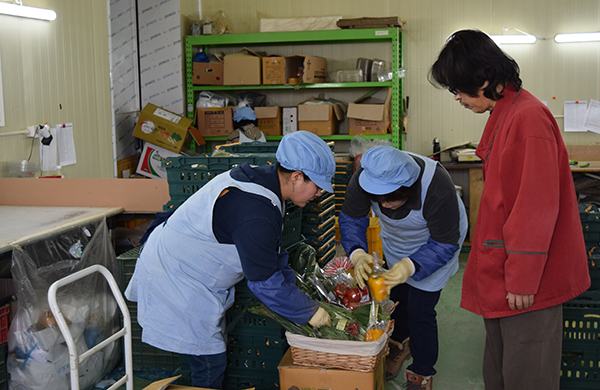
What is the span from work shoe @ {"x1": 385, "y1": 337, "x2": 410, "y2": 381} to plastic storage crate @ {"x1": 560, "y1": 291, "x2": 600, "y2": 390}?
774 millimetres

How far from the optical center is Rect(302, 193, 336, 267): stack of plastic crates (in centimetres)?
276

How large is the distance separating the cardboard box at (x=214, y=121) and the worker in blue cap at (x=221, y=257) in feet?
11.7

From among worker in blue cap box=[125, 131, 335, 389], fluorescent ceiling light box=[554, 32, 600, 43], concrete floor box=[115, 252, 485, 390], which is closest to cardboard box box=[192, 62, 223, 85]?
concrete floor box=[115, 252, 485, 390]

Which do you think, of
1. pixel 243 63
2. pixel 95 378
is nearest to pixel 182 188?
pixel 95 378

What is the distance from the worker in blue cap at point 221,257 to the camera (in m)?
1.77

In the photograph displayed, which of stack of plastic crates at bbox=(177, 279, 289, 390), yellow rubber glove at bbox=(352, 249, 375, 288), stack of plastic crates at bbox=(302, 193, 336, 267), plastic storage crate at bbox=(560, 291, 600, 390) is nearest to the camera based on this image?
yellow rubber glove at bbox=(352, 249, 375, 288)

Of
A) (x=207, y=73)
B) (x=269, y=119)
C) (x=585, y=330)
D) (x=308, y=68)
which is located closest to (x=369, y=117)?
(x=308, y=68)

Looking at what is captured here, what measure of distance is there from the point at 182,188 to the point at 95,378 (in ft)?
3.78

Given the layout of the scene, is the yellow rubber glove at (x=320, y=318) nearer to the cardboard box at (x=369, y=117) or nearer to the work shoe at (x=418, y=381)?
the work shoe at (x=418, y=381)

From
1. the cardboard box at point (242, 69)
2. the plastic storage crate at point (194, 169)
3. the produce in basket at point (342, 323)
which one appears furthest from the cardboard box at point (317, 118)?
the produce in basket at point (342, 323)

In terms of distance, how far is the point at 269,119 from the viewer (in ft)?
18.6

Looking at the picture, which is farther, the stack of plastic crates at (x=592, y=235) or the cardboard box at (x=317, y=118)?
the cardboard box at (x=317, y=118)

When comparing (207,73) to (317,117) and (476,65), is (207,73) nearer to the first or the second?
(317,117)

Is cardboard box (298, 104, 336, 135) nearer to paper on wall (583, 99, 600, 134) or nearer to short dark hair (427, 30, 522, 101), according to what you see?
paper on wall (583, 99, 600, 134)
